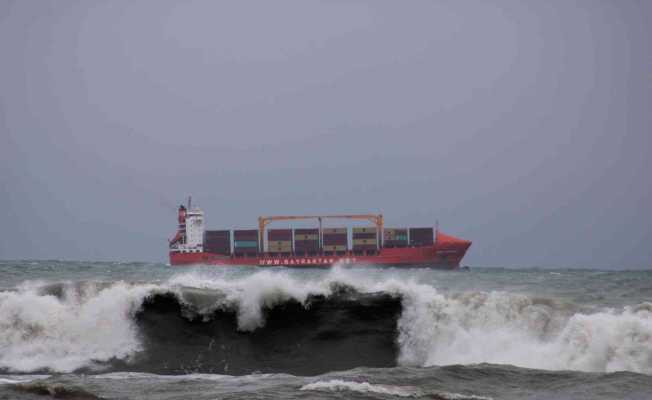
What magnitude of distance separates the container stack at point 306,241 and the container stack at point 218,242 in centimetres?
724

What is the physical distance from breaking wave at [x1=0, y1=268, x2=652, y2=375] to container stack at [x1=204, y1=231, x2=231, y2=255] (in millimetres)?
64060

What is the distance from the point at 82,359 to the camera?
15.1m

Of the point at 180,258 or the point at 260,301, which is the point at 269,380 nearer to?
the point at 260,301

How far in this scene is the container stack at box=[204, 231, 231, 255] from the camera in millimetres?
81625

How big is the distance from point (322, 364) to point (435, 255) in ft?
207

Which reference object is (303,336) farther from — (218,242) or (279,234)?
(218,242)

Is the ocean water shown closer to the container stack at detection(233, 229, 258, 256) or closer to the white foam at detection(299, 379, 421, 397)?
the white foam at detection(299, 379, 421, 397)

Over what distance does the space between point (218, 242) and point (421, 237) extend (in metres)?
21.3

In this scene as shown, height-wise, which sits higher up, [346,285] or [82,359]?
[346,285]

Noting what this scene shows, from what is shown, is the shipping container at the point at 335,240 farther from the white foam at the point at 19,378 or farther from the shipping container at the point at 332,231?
the white foam at the point at 19,378

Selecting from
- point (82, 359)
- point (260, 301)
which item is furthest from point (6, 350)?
point (260, 301)

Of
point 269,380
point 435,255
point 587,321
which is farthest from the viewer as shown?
point 435,255

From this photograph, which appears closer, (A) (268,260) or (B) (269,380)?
(B) (269,380)

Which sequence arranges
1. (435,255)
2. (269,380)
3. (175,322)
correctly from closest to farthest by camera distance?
(269,380) < (175,322) < (435,255)
